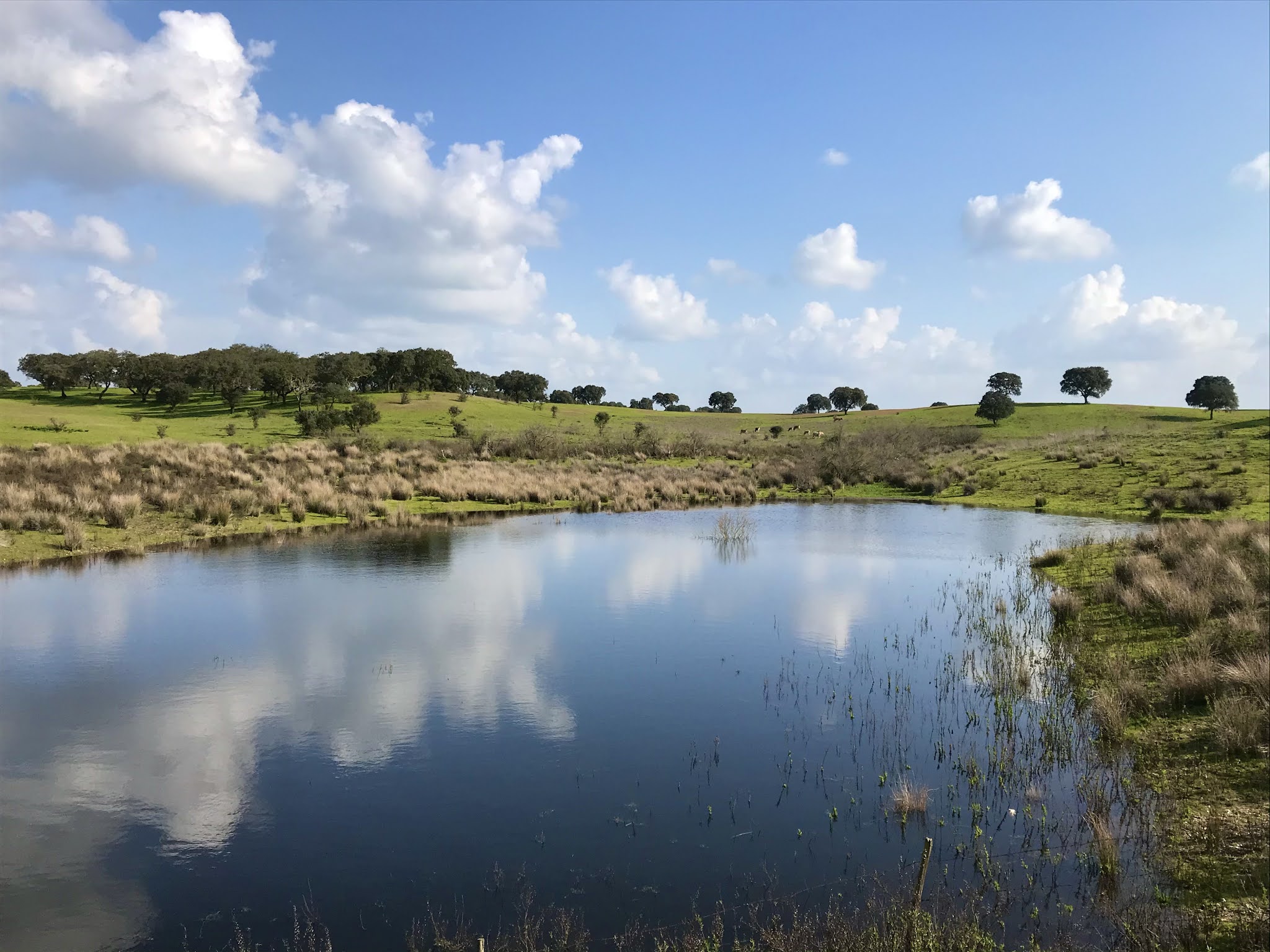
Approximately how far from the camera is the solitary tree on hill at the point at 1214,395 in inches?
3442

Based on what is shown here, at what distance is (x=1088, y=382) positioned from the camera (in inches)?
4294

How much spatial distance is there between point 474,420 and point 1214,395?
269 feet

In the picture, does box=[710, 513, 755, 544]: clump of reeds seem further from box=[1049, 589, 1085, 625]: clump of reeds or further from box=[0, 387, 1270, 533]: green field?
box=[0, 387, 1270, 533]: green field

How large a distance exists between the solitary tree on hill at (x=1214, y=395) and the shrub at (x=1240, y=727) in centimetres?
9105

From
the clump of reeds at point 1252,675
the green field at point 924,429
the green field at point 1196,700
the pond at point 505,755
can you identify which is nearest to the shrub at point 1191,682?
the green field at point 1196,700

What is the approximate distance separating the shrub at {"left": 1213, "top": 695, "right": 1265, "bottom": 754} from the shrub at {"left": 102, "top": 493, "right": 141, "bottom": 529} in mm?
31773

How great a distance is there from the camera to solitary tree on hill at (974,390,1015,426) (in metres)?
90.4

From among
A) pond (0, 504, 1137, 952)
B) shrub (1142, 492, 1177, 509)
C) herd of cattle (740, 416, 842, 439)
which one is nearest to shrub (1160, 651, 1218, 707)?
pond (0, 504, 1137, 952)

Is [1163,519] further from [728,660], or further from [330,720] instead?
[330,720]

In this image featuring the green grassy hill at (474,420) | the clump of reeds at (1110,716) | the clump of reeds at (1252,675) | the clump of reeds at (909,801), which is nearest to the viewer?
the clump of reeds at (909,801)

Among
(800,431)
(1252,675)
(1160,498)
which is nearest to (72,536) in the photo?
(1252,675)

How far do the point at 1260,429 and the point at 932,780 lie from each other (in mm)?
64003

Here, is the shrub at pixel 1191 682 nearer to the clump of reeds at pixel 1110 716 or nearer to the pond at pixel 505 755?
the clump of reeds at pixel 1110 716

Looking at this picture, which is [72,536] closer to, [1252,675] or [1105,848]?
[1105,848]
